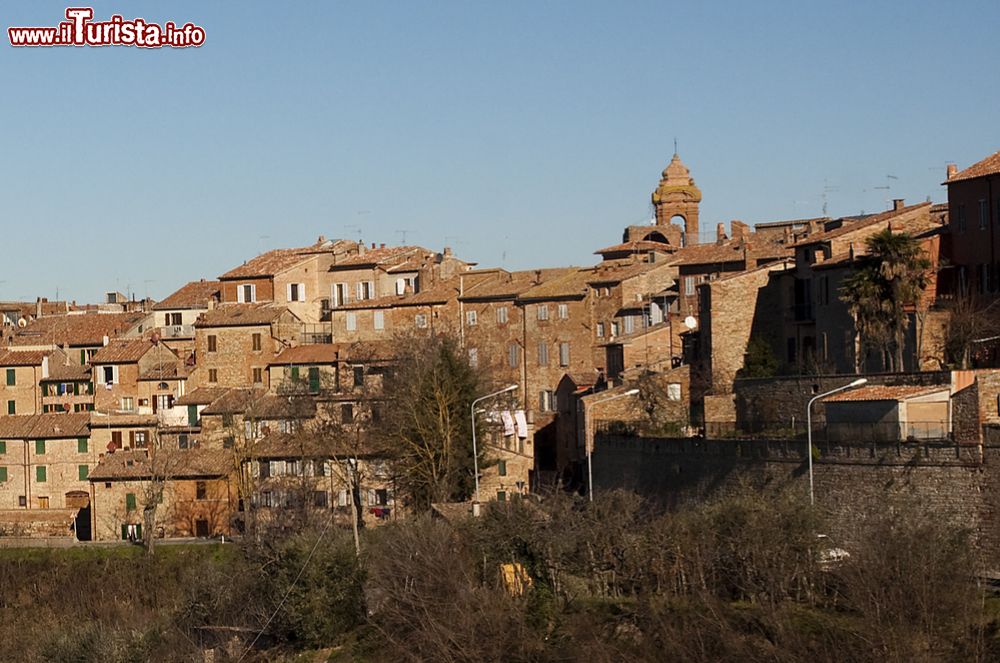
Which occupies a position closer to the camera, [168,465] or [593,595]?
[593,595]

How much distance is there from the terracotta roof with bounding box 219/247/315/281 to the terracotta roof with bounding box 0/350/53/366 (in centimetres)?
893

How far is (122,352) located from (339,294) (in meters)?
10.5

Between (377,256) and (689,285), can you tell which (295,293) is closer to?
(377,256)

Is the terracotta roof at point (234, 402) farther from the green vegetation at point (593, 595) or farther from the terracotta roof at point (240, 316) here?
the green vegetation at point (593, 595)

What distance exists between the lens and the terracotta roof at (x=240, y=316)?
7756 centimetres

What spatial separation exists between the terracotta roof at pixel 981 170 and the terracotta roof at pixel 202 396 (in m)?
32.4

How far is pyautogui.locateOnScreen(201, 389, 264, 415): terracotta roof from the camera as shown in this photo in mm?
71250

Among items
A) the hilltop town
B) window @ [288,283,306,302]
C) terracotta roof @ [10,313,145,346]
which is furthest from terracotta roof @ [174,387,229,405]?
terracotta roof @ [10,313,145,346]

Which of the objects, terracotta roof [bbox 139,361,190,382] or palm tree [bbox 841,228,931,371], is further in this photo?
terracotta roof [bbox 139,361,190,382]

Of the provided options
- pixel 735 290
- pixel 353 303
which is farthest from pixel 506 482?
pixel 353 303

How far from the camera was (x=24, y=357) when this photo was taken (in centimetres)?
8138

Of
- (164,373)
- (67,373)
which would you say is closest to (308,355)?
(164,373)

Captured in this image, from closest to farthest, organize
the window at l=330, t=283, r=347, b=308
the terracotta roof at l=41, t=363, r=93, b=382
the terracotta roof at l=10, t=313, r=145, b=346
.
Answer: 1. the terracotta roof at l=41, t=363, r=93, b=382
2. the window at l=330, t=283, r=347, b=308
3. the terracotta roof at l=10, t=313, r=145, b=346

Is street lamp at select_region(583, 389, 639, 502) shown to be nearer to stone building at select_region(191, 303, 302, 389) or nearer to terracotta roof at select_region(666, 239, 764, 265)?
terracotta roof at select_region(666, 239, 764, 265)
